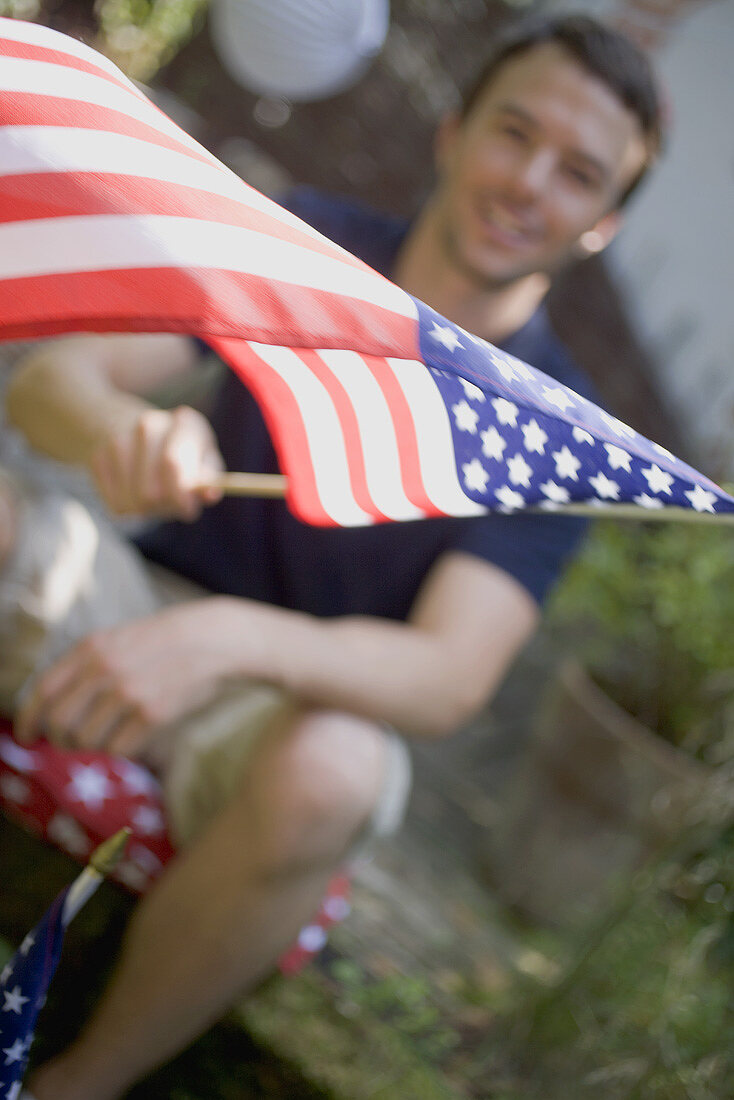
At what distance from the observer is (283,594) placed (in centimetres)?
178

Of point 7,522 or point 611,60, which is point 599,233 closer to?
point 611,60

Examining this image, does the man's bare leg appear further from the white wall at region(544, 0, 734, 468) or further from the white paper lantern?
the white wall at region(544, 0, 734, 468)

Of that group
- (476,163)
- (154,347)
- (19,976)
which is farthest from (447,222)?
(19,976)

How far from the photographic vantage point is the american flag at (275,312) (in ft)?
2.06

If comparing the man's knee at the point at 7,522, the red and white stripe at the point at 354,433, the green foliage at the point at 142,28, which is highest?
the green foliage at the point at 142,28

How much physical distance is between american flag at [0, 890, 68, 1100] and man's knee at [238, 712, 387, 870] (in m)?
0.44

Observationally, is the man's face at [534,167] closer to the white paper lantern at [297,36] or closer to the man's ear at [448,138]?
the man's ear at [448,138]

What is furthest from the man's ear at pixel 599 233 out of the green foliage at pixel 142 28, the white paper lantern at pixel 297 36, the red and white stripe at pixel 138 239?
the green foliage at pixel 142 28

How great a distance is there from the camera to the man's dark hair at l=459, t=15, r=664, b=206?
1591mm

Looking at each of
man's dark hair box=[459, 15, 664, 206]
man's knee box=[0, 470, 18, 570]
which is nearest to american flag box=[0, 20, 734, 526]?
man's knee box=[0, 470, 18, 570]

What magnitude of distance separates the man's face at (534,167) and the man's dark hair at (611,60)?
2 centimetres

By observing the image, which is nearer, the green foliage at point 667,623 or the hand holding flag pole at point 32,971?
the hand holding flag pole at point 32,971

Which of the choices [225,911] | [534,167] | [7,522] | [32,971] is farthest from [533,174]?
[32,971]

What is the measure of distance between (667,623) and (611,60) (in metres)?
1.23
